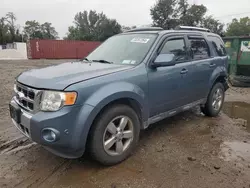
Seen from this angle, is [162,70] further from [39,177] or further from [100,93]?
[39,177]

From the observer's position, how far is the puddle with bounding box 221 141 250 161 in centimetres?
371

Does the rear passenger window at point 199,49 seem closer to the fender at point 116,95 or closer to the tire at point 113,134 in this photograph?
the fender at point 116,95

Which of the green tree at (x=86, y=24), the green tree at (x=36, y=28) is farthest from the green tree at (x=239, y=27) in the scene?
the green tree at (x=36, y=28)

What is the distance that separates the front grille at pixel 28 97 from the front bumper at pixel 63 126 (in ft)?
0.37

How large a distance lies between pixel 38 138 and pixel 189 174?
185cm

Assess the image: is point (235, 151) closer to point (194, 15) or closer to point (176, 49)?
point (176, 49)

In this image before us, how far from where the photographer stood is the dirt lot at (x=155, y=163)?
3.03 metres

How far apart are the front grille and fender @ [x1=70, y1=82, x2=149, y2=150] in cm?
53

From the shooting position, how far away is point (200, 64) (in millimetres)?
4812

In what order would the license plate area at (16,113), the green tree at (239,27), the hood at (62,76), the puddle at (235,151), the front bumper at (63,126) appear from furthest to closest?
the green tree at (239,27) < the puddle at (235,151) < the license plate area at (16,113) < the hood at (62,76) < the front bumper at (63,126)

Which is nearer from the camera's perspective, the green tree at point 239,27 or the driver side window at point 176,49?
the driver side window at point 176,49

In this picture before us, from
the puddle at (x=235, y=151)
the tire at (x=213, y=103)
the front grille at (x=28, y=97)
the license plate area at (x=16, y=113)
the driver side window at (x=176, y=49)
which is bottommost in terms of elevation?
the puddle at (x=235, y=151)

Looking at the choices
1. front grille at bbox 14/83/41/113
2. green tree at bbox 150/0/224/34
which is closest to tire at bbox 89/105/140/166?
front grille at bbox 14/83/41/113

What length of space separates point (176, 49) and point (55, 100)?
241cm
